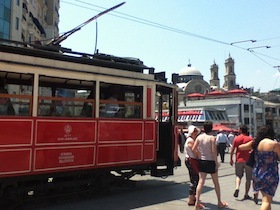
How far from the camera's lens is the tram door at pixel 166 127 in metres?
10.1

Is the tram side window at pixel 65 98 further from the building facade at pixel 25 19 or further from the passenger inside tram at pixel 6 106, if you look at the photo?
the building facade at pixel 25 19

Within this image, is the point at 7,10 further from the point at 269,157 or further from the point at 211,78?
the point at 211,78

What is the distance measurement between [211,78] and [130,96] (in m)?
128

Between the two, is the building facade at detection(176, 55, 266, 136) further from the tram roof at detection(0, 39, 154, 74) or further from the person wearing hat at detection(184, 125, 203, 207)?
the person wearing hat at detection(184, 125, 203, 207)

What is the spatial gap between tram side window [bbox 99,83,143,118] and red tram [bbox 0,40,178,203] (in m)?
0.02

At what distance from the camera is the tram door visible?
10.1 m

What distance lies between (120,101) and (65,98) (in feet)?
4.92

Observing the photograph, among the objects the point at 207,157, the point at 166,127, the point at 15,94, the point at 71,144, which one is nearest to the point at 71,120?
the point at 71,144

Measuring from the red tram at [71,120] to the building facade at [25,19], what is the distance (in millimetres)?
17691

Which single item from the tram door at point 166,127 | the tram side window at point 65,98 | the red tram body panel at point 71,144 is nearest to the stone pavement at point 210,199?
the tram door at point 166,127

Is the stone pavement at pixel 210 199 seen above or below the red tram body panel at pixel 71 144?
below

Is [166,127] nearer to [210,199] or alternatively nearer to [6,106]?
[210,199]

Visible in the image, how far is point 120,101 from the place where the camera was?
349 inches

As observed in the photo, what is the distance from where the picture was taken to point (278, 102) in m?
105
